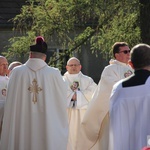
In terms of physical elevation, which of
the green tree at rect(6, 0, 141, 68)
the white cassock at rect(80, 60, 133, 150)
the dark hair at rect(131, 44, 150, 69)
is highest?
the green tree at rect(6, 0, 141, 68)

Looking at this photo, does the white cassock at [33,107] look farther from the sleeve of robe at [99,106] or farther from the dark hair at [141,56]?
the dark hair at [141,56]

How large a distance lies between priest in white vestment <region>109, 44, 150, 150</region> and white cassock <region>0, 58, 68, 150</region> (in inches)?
75.0

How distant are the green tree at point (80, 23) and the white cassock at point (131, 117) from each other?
7.95 metres

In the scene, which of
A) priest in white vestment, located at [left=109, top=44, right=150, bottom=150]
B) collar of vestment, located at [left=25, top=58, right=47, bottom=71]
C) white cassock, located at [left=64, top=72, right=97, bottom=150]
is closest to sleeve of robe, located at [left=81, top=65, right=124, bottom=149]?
white cassock, located at [left=64, top=72, right=97, bottom=150]

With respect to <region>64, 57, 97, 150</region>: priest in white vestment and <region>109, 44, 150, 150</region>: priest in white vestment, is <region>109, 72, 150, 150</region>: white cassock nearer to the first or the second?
<region>109, 44, 150, 150</region>: priest in white vestment

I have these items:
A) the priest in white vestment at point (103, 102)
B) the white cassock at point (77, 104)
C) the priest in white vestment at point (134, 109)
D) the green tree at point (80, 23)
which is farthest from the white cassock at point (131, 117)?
the green tree at point (80, 23)

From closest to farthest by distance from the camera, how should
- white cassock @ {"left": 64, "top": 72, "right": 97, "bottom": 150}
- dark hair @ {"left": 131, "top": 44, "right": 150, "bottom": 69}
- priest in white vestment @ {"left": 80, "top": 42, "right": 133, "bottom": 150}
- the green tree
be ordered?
dark hair @ {"left": 131, "top": 44, "right": 150, "bottom": 69} → priest in white vestment @ {"left": 80, "top": 42, "right": 133, "bottom": 150} → white cassock @ {"left": 64, "top": 72, "right": 97, "bottom": 150} → the green tree

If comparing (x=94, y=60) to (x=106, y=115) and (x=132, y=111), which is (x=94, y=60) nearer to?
(x=106, y=115)

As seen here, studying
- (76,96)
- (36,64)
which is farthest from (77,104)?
(36,64)

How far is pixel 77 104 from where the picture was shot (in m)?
9.61

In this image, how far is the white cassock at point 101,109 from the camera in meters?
8.13

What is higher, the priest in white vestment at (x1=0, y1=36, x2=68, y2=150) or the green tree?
the green tree

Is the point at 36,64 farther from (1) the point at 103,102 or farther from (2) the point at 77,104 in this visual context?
(2) the point at 77,104

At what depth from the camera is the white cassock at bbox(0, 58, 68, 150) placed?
24.1 feet
